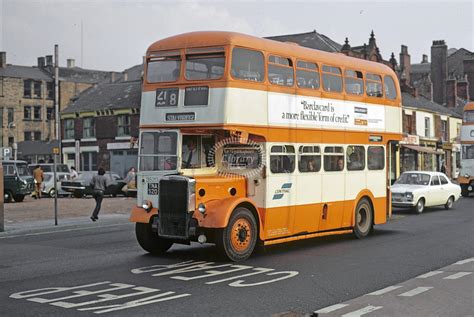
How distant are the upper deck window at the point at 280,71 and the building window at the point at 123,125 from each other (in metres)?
39.0

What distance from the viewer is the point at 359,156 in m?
16.5

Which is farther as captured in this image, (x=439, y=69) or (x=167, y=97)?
(x=439, y=69)

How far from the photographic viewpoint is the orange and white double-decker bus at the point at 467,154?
1373 inches

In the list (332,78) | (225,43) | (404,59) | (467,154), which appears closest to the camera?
(225,43)

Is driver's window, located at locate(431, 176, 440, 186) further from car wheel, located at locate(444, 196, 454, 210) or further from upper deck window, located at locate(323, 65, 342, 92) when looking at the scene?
upper deck window, located at locate(323, 65, 342, 92)

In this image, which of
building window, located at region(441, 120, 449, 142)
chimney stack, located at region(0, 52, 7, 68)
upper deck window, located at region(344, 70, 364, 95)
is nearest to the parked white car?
upper deck window, located at region(344, 70, 364, 95)

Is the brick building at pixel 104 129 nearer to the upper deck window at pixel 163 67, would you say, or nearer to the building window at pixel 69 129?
the building window at pixel 69 129

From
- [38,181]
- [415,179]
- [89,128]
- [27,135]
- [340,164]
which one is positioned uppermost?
[27,135]

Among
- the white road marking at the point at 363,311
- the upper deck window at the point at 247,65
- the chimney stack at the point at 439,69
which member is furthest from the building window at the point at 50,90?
the white road marking at the point at 363,311

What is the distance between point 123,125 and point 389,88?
121 ft

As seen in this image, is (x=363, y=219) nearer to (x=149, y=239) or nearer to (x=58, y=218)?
(x=149, y=239)

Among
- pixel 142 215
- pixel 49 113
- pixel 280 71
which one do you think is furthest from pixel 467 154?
pixel 49 113

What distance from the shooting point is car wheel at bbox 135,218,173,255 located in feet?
44.0

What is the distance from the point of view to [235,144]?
1341 centimetres
